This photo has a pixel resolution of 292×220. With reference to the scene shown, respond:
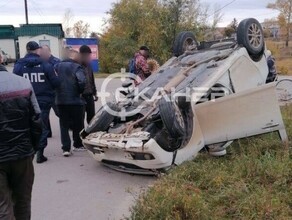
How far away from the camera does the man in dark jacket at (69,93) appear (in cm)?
604

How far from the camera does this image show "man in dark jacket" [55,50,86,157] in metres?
6.04

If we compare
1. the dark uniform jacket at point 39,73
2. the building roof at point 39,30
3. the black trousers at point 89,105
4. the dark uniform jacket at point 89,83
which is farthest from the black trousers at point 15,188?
the building roof at point 39,30

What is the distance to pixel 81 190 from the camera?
15.4ft

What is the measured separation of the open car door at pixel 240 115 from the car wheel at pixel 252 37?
1.13 meters

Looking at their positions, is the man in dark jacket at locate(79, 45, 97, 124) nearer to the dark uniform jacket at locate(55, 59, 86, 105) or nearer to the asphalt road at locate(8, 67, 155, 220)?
the dark uniform jacket at locate(55, 59, 86, 105)

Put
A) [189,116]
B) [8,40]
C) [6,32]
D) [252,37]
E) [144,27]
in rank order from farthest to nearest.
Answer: [6,32] < [8,40] < [144,27] < [252,37] < [189,116]

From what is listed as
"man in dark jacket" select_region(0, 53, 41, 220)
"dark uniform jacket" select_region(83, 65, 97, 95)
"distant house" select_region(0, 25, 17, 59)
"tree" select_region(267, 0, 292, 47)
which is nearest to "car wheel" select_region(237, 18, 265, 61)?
"dark uniform jacket" select_region(83, 65, 97, 95)

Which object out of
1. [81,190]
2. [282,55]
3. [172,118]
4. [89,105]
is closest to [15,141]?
[81,190]

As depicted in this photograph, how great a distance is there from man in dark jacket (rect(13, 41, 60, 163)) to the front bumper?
1022 mm

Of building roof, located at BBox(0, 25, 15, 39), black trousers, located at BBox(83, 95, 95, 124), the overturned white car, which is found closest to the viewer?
the overturned white car

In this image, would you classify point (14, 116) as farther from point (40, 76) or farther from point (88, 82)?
point (88, 82)

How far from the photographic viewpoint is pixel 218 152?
5059 millimetres

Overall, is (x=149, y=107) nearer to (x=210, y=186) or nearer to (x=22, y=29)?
(x=210, y=186)

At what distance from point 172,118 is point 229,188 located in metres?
1.04
